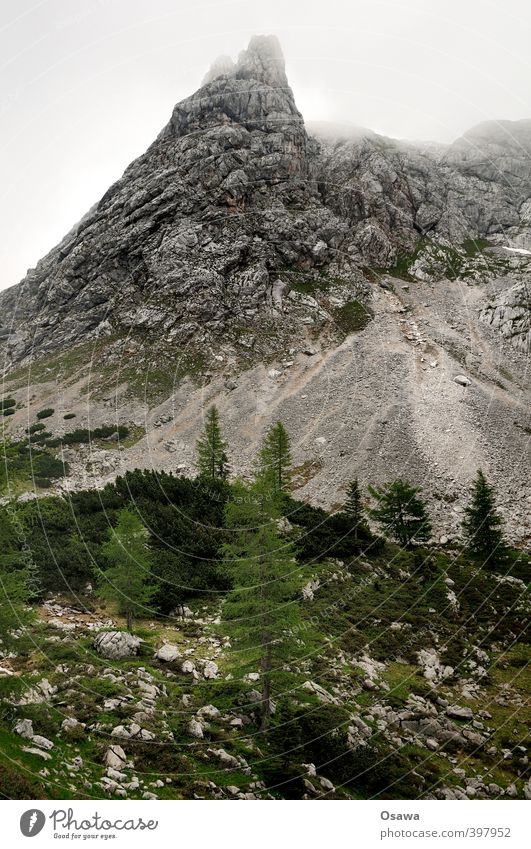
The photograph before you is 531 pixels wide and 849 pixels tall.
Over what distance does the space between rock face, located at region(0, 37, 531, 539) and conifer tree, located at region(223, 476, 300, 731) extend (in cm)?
2655

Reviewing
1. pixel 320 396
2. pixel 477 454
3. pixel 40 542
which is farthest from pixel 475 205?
pixel 40 542

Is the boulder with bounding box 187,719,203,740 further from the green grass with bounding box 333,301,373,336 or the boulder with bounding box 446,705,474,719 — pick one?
the green grass with bounding box 333,301,373,336

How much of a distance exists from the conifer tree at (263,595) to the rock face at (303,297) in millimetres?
26547

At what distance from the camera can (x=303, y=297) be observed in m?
80.1

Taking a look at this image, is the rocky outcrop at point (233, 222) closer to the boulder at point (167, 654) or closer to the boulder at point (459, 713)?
the boulder at point (167, 654)

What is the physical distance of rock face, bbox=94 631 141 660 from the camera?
16.1 metres

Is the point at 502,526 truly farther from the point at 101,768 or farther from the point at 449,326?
the point at 449,326

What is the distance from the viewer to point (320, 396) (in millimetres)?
58750

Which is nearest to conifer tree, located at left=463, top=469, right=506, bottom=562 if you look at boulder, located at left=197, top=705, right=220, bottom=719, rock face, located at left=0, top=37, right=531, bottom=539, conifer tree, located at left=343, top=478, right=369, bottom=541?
rock face, located at left=0, top=37, right=531, bottom=539

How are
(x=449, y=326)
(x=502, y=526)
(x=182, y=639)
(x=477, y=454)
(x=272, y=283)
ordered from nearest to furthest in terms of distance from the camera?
1. (x=182, y=639)
2. (x=502, y=526)
3. (x=477, y=454)
4. (x=449, y=326)
5. (x=272, y=283)

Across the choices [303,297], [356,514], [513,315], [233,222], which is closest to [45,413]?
[303,297]

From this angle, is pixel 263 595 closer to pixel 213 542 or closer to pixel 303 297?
pixel 213 542
